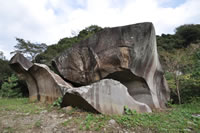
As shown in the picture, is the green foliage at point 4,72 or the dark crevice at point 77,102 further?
the green foliage at point 4,72

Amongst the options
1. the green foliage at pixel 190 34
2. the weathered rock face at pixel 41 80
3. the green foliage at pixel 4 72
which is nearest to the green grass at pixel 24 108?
the weathered rock face at pixel 41 80

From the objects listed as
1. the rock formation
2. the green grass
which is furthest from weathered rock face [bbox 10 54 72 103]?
the green grass

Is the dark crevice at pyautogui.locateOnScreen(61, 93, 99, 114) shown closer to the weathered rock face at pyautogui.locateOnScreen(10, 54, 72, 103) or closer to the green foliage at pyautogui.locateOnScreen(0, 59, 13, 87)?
the weathered rock face at pyautogui.locateOnScreen(10, 54, 72, 103)

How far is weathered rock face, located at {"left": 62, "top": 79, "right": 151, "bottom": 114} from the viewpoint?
326 cm

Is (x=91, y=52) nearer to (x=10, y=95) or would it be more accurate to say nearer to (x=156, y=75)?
(x=156, y=75)

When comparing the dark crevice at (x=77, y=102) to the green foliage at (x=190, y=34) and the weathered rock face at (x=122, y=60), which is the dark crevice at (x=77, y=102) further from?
the green foliage at (x=190, y=34)

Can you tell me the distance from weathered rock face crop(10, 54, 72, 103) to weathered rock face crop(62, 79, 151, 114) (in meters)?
1.42

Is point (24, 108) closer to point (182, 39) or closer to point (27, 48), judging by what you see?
point (27, 48)

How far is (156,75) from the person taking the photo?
6082 mm

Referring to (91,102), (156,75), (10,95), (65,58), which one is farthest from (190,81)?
(10,95)

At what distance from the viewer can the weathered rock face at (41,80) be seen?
16.3 ft

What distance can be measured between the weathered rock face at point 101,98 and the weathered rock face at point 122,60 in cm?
144

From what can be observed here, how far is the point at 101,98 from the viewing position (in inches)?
133

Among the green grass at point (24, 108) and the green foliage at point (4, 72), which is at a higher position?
the green foliage at point (4, 72)
